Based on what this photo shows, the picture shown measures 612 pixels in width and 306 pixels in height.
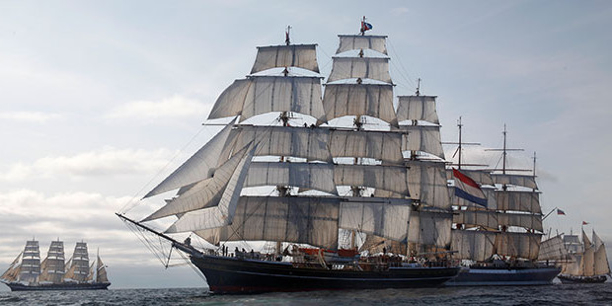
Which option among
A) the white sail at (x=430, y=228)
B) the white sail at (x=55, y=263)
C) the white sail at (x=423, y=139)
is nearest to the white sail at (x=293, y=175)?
the white sail at (x=430, y=228)

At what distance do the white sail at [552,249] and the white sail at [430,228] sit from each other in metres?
27.6

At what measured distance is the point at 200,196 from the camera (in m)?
53.2

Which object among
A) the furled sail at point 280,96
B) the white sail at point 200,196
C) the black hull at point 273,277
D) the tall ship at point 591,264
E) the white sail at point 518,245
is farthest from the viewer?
the tall ship at point 591,264

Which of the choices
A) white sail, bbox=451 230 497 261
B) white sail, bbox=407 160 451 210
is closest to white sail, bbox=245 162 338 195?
white sail, bbox=407 160 451 210

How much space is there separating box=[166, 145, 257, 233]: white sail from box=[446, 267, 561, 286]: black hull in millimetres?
41491

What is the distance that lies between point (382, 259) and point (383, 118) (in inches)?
673

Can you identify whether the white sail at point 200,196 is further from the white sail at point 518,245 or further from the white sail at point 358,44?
the white sail at point 518,245

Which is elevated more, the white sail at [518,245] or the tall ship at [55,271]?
the white sail at [518,245]

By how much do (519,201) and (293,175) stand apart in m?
50.1

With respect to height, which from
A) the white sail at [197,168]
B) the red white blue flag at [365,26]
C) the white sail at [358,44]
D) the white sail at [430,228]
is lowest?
the white sail at [430,228]

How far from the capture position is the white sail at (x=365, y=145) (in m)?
75.2

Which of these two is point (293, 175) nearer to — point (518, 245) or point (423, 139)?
point (423, 139)

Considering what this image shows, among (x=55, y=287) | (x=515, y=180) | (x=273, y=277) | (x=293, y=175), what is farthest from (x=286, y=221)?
(x=55, y=287)

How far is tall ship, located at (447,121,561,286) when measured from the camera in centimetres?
9544
